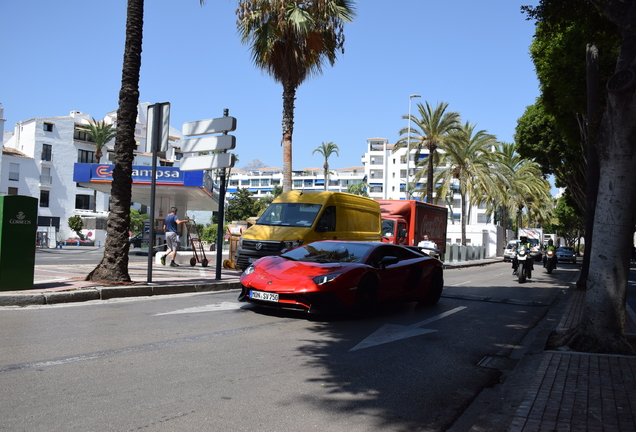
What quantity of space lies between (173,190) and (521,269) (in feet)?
66.8


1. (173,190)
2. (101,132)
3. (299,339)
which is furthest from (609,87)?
(101,132)

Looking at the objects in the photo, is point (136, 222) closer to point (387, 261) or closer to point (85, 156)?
point (85, 156)

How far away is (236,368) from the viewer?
5445 millimetres

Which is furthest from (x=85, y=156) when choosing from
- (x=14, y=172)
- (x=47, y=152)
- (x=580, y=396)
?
(x=580, y=396)

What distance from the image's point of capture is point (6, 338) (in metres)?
6.21

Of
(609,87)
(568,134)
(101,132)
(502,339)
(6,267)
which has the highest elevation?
(101,132)

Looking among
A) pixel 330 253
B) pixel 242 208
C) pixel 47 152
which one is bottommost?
pixel 330 253

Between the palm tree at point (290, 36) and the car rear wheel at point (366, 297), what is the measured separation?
519 inches

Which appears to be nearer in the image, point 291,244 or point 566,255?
point 291,244

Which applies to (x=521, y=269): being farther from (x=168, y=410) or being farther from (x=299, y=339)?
(x=168, y=410)

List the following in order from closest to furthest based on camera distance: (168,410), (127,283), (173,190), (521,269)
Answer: (168,410) → (127,283) → (521,269) → (173,190)

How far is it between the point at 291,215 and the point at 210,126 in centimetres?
362

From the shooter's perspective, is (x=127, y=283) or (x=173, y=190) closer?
(x=127, y=283)

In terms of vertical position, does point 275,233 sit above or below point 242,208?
below
